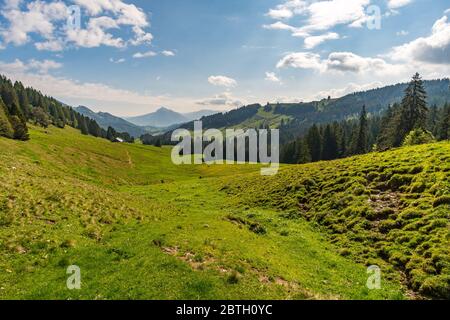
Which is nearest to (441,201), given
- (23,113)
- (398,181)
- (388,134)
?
(398,181)

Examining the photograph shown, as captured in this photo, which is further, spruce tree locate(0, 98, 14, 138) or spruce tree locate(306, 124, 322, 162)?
spruce tree locate(306, 124, 322, 162)

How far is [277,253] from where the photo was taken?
2173 cm

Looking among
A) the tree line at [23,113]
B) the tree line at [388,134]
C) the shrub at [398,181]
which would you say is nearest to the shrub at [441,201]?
the shrub at [398,181]

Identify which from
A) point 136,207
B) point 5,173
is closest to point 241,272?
point 136,207

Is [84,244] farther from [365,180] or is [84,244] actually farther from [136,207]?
[365,180]

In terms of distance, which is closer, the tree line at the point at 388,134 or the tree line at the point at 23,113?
the tree line at the point at 23,113

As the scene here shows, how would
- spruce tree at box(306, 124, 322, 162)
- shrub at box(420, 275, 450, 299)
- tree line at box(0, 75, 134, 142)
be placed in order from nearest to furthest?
shrub at box(420, 275, 450, 299) < tree line at box(0, 75, 134, 142) < spruce tree at box(306, 124, 322, 162)

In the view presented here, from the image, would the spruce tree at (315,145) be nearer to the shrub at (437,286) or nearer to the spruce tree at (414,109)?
the spruce tree at (414,109)

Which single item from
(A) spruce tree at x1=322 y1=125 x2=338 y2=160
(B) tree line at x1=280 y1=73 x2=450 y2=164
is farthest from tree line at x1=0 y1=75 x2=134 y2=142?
(A) spruce tree at x1=322 y1=125 x2=338 y2=160

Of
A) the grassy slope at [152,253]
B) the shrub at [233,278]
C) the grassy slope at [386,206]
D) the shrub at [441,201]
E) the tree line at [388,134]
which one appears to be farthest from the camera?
the tree line at [388,134]

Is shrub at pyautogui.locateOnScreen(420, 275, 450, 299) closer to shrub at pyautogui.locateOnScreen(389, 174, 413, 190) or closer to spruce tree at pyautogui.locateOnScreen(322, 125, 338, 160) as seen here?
shrub at pyautogui.locateOnScreen(389, 174, 413, 190)

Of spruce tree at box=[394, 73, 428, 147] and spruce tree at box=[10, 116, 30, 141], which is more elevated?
spruce tree at box=[394, 73, 428, 147]

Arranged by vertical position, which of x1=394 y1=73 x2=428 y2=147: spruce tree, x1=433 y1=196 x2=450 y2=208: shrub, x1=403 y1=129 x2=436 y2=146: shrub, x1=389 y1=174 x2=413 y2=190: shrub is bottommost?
x1=433 y1=196 x2=450 y2=208: shrub

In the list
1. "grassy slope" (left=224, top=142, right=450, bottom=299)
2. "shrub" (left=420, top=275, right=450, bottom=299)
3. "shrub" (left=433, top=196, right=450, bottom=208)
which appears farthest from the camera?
"shrub" (left=433, top=196, right=450, bottom=208)
